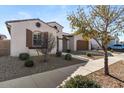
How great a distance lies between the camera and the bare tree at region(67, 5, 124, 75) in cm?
832

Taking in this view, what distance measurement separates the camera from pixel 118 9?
8.23 m

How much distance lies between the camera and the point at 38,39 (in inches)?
632

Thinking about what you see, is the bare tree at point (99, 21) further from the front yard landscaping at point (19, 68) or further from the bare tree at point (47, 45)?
the bare tree at point (47, 45)

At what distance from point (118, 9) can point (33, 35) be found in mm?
9531

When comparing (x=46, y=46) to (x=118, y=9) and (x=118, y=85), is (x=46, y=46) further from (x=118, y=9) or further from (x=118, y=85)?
(x=118, y=85)

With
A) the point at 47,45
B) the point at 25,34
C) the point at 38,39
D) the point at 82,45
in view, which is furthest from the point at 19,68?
the point at 82,45

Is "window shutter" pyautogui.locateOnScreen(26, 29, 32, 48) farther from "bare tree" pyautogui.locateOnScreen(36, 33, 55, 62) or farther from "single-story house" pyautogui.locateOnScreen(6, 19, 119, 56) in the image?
"bare tree" pyautogui.locateOnScreen(36, 33, 55, 62)

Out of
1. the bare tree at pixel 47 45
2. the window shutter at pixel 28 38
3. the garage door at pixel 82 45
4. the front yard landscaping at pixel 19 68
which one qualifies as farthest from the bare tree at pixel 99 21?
the garage door at pixel 82 45

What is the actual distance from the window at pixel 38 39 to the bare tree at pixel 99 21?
7608 mm

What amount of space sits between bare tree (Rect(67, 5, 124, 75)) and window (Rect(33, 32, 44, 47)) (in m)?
7.61

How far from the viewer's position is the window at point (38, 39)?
52.1 feet

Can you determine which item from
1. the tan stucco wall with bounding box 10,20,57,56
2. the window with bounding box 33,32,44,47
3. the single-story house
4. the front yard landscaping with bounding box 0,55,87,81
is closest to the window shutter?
the single-story house
